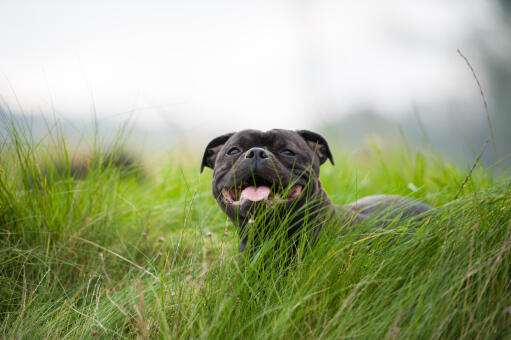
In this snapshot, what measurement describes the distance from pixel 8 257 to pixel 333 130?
4.60m

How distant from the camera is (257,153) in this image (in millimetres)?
2488

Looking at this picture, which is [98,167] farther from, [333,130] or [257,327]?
[333,130]

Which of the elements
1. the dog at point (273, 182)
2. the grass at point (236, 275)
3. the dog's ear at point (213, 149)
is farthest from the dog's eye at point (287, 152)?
the grass at point (236, 275)

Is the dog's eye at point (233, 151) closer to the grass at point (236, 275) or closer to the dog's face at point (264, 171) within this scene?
the dog's face at point (264, 171)

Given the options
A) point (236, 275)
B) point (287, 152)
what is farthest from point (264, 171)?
point (236, 275)

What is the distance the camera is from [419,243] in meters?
2.00

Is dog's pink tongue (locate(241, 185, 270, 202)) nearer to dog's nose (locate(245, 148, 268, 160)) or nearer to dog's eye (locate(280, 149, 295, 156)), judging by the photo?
dog's nose (locate(245, 148, 268, 160))

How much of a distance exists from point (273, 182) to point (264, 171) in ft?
0.32

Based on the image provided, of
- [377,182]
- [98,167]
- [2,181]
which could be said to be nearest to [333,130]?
[377,182]

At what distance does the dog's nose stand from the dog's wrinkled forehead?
0.34 metres

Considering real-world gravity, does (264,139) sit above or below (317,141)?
above

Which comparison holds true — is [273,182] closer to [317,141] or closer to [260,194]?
[260,194]

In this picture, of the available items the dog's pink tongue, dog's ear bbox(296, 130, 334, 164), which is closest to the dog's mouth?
the dog's pink tongue

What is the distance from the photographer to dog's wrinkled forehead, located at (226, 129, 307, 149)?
2.84 m
